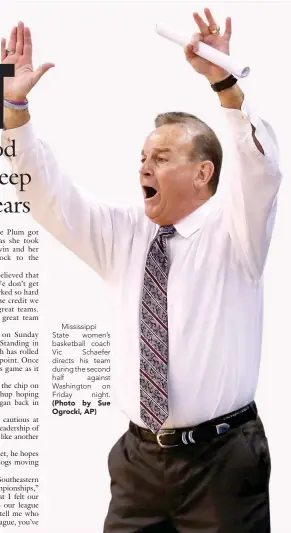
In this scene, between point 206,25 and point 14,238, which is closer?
point 206,25

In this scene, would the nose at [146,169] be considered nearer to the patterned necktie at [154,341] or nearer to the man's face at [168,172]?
the man's face at [168,172]

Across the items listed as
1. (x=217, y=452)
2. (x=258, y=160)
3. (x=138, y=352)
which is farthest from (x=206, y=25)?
(x=217, y=452)

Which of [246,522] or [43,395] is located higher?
[43,395]

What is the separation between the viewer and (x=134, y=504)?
8.38 ft

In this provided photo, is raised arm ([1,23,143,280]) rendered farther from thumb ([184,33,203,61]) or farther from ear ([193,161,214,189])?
thumb ([184,33,203,61])

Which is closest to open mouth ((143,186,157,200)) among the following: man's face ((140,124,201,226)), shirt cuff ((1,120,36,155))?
man's face ((140,124,201,226))

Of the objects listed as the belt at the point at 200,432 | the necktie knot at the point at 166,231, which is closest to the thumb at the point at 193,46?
the necktie knot at the point at 166,231

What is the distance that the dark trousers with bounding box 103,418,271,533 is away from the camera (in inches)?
97.7

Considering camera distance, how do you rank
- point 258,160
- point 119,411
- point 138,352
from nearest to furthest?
1. point 258,160
2. point 138,352
3. point 119,411

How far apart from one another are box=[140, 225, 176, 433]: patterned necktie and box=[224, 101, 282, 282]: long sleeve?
185 mm

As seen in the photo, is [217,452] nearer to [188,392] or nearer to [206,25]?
[188,392]

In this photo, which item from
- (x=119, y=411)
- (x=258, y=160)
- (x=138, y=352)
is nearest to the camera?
(x=258, y=160)

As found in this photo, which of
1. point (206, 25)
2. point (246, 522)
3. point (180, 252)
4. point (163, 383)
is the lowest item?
point (246, 522)

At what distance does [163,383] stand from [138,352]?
10 cm
